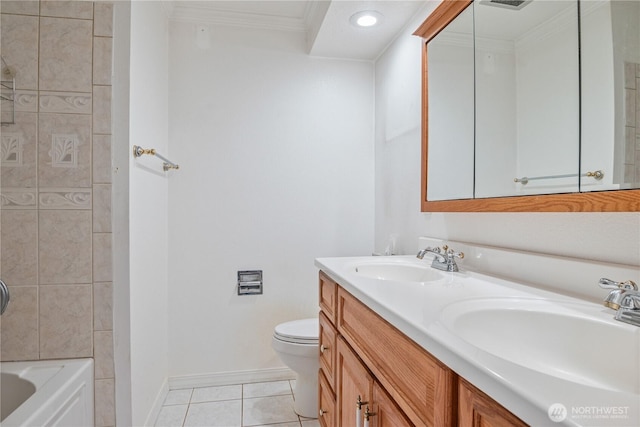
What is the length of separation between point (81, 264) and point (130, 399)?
0.61m

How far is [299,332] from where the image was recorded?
71.9 inches

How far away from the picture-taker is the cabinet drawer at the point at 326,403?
4.48 feet

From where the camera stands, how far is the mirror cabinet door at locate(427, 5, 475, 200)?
52.4 inches

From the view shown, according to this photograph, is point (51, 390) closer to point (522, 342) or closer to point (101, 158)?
point (101, 158)

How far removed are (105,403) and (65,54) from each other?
146cm

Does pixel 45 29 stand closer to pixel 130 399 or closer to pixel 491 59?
pixel 130 399

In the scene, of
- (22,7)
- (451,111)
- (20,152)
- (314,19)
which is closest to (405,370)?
(451,111)

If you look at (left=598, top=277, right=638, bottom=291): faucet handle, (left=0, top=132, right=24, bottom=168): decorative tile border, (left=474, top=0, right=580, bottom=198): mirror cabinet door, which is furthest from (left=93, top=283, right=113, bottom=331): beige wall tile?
(left=598, top=277, right=638, bottom=291): faucet handle

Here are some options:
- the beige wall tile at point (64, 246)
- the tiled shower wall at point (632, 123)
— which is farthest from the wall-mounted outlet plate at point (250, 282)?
the tiled shower wall at point (632, 123)

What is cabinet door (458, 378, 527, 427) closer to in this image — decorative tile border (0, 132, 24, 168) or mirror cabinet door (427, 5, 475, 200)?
mirror cabinet door (427, 5, 475, 200)

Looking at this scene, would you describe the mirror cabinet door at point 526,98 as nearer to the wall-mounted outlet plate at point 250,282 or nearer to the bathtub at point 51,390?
the wall-mounted outlet plate at point 250,282

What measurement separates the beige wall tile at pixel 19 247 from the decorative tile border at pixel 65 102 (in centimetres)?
43

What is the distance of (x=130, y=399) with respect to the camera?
4.71 ft

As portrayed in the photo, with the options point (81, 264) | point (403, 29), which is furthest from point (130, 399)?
point (403, 29)
